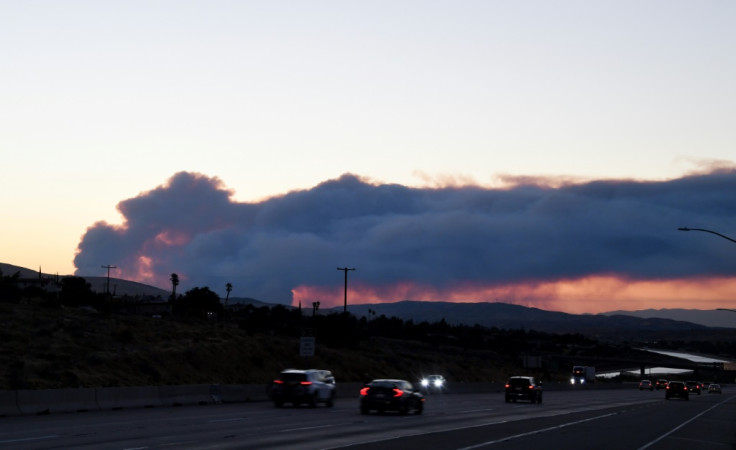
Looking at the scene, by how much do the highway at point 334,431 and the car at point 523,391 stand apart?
52.6 feet

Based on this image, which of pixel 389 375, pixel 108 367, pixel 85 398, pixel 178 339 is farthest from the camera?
pixel 389 375

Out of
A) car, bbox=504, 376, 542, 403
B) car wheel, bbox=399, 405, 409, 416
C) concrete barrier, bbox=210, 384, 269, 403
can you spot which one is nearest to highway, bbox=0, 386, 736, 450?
car wheel, bbox=399, 405, 409, 416

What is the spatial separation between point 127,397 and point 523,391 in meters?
26.4

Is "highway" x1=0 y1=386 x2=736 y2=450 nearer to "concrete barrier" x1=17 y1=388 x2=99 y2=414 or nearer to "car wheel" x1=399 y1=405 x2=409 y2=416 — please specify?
"car wheel" x1=399 y1=405 x2=409 y2=416

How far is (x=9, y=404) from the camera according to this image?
31125 mm

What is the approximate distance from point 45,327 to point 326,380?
27154 millimetres

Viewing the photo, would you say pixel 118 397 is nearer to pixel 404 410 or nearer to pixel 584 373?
pixel 404 410

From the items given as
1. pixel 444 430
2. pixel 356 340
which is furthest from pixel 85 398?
pixel 356 340

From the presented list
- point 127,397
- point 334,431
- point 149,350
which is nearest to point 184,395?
point 127,397

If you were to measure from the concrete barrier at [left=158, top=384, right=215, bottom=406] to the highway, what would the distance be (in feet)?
5.76

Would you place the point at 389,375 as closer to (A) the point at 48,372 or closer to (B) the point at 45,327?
(B) the point at 45,327

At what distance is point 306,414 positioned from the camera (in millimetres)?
35469

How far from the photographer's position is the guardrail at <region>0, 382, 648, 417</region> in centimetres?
3172

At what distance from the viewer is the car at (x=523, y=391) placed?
5531 cm
